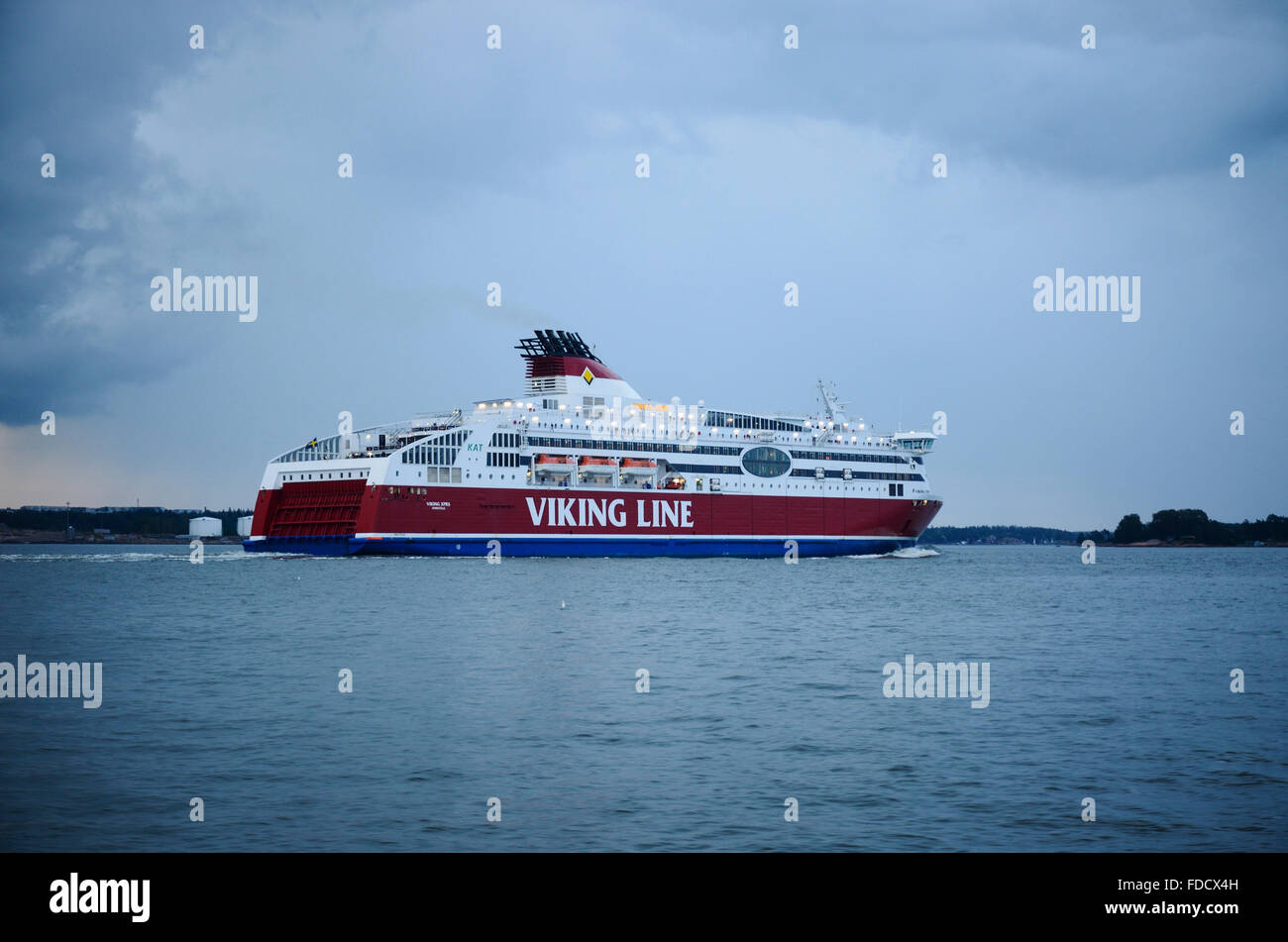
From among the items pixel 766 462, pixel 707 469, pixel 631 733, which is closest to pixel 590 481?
pixel 707 469

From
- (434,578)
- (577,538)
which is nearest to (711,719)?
(434,578)

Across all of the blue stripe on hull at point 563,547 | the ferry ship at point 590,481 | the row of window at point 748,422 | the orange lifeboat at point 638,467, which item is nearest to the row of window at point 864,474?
the ferry ship at point 590,481

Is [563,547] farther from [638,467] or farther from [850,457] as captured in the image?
[850,457]

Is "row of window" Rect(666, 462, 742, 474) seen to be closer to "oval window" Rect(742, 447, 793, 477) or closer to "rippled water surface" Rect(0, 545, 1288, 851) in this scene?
"oval window" Rect(742, 447, 793, 477)

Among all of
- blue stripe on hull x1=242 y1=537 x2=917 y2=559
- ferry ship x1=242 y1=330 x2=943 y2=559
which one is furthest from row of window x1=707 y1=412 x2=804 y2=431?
blue stripe on hull x1=242 y1=537 x2=917 y2=559
